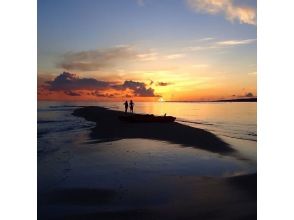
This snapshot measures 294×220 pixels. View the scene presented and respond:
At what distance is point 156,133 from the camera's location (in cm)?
497

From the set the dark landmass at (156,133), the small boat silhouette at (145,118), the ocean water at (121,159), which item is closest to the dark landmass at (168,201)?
the ocean water at (121,159)

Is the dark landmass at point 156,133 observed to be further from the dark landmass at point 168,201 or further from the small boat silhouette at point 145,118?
the dark landmass at point 168,201

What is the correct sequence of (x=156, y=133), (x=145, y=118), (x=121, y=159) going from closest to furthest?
1. (x=121, y=159)
2. (x=156, y=133)
3. (x=145, y=118)

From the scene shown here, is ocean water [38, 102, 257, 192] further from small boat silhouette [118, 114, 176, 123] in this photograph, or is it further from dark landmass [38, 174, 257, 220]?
small boat silhouette [118, 114, 176, 123]

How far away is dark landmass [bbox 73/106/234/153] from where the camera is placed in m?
4.66

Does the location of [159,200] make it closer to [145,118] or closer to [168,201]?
[168,201]

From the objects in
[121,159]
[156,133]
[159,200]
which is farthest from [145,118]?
[159,200]

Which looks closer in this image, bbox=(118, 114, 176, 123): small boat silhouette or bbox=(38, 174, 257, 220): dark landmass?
bbox=(38, 174, 257, 220): dark landmass

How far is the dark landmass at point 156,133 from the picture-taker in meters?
4.66

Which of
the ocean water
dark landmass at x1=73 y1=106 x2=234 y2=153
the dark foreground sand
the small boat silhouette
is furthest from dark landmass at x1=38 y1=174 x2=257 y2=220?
the small boat silhouette

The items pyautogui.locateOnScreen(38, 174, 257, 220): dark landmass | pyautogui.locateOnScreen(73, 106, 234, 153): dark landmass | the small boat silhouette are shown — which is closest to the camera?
pyautogui.locateOnScreen(38, 174, 257, 220): dark landmass

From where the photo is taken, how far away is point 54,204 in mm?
3230

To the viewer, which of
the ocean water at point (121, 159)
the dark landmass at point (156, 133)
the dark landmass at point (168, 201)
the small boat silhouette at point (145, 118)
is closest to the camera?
the dark landmass at point (168, 201)
